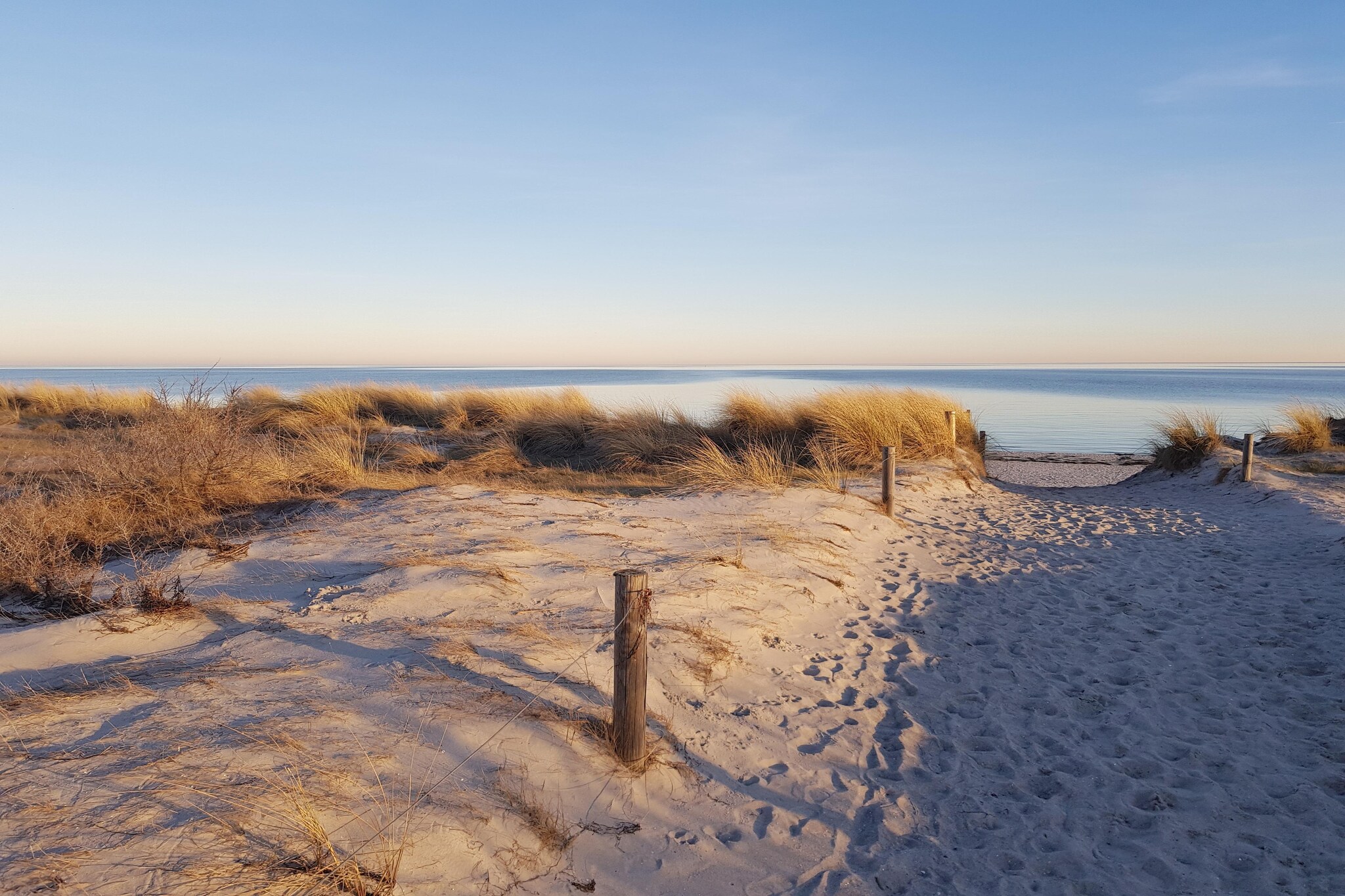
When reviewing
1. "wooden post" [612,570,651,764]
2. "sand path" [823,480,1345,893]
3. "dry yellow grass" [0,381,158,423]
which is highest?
"dry yellow grass" [0,381,158,423]

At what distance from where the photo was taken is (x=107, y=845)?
219cm

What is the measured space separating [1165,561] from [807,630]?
16.2 feet

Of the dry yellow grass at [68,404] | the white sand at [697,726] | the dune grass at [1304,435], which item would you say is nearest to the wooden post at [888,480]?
the white sand at [697,726]

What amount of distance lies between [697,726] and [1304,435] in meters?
17.5

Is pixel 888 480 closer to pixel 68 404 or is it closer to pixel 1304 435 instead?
pixel 1304 435

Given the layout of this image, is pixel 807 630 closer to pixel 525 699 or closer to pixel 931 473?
pixel 525 699

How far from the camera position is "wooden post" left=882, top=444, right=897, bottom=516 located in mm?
9039

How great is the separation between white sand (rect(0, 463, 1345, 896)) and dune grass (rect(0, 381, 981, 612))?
137cm

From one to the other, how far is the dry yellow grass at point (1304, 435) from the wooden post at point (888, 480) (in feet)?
38.5

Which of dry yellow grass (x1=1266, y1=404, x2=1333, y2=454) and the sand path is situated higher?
dry yellow grass (x1=1266, y1=404, x2=1333, y2=454)

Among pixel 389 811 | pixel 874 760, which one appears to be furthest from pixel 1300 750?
pixel 389 811

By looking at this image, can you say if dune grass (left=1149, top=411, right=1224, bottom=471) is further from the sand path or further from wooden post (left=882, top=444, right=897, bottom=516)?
wooden post (left=882, top=444, right=897, bottom=516)

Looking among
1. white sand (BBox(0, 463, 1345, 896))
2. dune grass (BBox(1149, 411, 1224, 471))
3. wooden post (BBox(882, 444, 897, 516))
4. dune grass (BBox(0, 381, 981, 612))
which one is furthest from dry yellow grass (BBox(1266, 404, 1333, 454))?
wooden post (BBox(882, 444, 897, 516))

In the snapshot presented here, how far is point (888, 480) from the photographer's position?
30.2 feet
